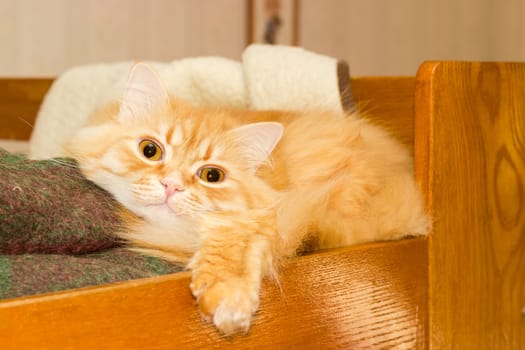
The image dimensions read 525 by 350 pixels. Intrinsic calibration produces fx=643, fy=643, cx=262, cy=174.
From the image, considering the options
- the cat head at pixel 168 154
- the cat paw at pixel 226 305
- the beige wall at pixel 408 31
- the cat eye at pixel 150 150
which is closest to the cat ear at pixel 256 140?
the cat head at pixel 168 154

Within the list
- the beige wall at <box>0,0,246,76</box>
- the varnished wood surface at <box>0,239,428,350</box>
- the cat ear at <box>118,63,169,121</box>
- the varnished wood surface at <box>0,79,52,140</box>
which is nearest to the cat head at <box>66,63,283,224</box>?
the cat ear at <box>118,63,169,121</box>

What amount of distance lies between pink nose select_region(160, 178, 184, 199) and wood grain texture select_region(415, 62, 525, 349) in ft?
1.39

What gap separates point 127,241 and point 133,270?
0.14 m

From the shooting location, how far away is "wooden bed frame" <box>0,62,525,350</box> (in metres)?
0.92

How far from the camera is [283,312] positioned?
0.91m

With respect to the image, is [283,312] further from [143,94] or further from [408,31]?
[408,31]

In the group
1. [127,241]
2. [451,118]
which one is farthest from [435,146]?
[127,241]

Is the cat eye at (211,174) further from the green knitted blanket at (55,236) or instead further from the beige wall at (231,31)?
the beige wall at (231,31)

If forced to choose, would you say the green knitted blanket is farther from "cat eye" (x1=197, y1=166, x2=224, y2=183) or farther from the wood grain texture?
the wood grain texture

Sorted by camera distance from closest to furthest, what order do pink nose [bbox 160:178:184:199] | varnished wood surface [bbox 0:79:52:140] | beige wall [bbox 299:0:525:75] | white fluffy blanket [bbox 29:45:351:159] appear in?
pink nose [bbox 160:178:184:199] < white fluffy blanket [bbox 29:45:351:159] < varnished wood surface [bbox 0:79:52:140] < beige wall [bbox 299:0:525:75]

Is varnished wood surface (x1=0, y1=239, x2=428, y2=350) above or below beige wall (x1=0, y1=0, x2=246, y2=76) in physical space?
below

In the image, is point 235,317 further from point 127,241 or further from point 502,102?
point 502,102

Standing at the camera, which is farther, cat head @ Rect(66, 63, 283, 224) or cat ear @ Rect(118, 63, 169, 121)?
cat ear @ Rect(118, 63, 169, 121)

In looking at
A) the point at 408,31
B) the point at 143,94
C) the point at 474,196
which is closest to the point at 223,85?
the point at 143,94
